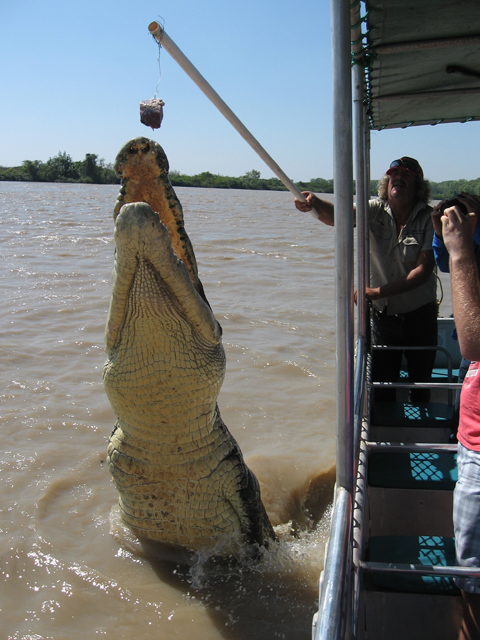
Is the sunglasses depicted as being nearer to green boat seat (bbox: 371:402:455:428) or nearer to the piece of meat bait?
green boat seat (bbox: 371:402:455:428)

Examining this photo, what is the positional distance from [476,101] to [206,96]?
1.80 m

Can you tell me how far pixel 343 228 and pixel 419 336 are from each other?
211 cm

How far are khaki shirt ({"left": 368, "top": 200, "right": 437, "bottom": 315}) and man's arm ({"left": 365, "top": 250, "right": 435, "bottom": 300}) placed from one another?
0.06 metres

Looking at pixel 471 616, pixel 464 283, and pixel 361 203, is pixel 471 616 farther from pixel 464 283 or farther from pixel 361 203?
pixel 361 203

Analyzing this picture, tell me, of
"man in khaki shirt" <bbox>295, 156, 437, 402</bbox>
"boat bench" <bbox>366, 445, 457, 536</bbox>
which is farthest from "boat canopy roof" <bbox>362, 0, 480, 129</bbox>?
"boat bench" <bbox>366, 445, 457, 536</bbox>

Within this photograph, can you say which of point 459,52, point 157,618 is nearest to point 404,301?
point 459,52

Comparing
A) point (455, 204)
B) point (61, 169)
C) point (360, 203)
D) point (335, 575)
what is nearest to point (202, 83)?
point (455, 204)

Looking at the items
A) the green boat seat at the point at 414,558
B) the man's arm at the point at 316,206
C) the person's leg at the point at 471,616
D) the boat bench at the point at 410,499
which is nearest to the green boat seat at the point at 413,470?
the boat bench at the point at 410,499

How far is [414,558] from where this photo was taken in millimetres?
1454

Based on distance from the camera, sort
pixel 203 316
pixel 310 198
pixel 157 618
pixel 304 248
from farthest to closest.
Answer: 1. pixel 304 248
2. pixel 310 198
3. pixel 157 618
4. pixel 203 316

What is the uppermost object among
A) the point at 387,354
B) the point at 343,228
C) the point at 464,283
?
the point at 343,228

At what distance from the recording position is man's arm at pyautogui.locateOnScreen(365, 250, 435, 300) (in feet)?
9.25

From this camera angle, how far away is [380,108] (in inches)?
105

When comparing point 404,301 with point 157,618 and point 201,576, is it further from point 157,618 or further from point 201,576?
point 157,618
